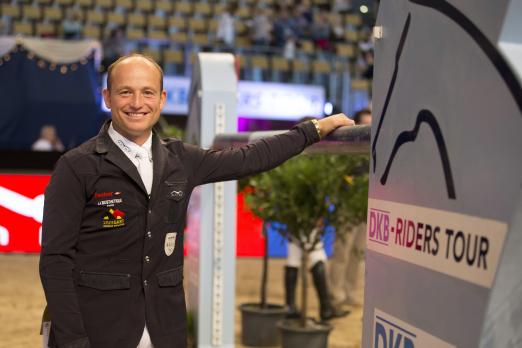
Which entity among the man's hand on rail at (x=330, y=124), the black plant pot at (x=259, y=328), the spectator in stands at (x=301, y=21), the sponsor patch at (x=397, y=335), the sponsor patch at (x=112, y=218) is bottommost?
the black plant pot at (x=259, y=328)

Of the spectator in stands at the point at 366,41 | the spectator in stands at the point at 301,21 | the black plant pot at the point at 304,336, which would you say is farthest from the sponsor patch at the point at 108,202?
the spectator in stands at the point at 301,21

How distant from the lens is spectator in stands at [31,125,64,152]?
13.1 metres

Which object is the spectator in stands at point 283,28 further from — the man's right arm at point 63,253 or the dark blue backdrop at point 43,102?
the man's right arm at point 63,253

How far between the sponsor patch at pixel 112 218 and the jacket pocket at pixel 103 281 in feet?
0.43

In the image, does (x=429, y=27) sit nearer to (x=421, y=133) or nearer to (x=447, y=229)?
(x=421, y=133)

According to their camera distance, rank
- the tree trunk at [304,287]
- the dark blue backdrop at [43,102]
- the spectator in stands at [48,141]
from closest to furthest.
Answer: the tree trunk at [304,287] < the spectator in stands at [48,141] < the dark blue backdrop at [43,102]

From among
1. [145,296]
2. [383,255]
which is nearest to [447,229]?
[383,255]

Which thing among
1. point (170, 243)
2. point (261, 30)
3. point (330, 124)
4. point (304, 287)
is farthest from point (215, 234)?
point (261, 30)

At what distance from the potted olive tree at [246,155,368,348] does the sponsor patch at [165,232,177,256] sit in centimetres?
307

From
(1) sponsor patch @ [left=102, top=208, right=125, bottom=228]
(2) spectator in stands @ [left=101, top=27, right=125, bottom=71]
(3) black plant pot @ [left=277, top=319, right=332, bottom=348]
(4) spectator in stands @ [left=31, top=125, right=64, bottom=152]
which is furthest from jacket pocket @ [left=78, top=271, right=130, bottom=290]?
(2) spectator in stands @ [left=101, top=27, right=125, bottom=71]

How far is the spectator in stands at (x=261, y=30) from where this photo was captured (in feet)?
55.5

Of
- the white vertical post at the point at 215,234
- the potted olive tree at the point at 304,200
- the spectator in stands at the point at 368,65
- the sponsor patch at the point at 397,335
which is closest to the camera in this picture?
the sponsor patch at the point at 397,335

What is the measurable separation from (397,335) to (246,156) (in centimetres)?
88

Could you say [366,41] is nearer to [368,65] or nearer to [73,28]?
[368,65]
